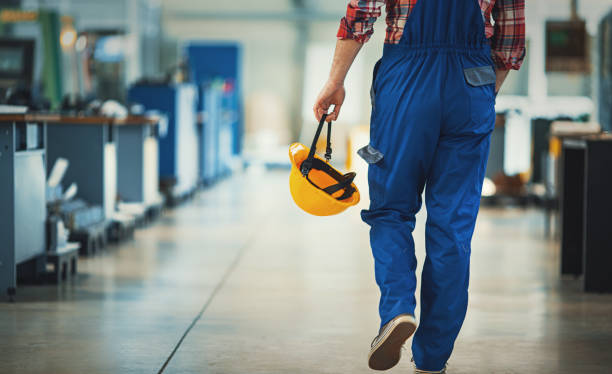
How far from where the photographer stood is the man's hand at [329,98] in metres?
2.43

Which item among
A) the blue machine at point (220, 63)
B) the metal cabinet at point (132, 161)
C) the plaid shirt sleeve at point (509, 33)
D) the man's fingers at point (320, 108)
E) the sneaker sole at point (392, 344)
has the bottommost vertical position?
the sneaker sole at point (392, 344)

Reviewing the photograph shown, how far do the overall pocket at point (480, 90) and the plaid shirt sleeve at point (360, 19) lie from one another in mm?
294

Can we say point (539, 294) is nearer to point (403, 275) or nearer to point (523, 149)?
point (403, 275)

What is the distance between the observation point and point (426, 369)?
98.7 inches

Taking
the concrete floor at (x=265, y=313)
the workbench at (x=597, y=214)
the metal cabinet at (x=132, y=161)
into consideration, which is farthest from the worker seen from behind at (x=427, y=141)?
the metal cabinet at (x=132, y=161)

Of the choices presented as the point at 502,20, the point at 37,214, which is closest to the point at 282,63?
the point at 37,214

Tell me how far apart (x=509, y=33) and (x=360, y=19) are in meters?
0.49

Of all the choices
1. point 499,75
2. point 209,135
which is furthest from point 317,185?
point 209,135

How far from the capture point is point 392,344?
7.59ft

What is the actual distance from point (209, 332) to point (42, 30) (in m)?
8.88

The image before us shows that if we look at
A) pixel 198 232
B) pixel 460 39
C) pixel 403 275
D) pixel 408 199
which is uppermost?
pixel 460 39

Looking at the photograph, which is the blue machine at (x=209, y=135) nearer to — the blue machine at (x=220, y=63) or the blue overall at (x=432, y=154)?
the blue machine at (x=220, y=63)

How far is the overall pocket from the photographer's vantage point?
92.4 inches

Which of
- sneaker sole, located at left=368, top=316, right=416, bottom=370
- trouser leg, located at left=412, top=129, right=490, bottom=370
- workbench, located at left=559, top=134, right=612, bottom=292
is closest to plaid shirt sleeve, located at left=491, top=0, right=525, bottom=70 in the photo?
trouser leg, located at left=412, top=129, right=490, bottom=370
